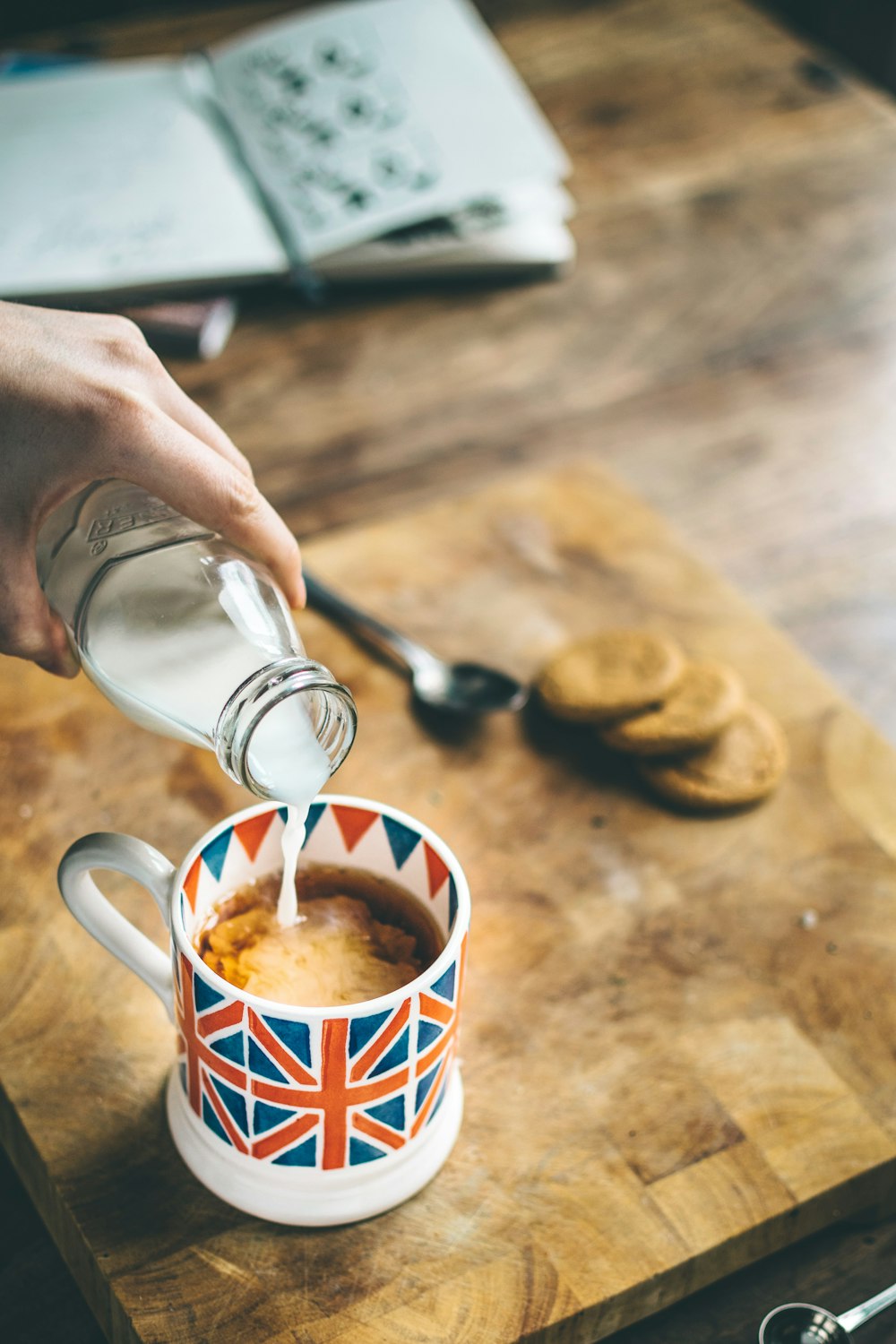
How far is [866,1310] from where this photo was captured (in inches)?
27.0

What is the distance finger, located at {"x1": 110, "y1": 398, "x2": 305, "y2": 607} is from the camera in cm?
66

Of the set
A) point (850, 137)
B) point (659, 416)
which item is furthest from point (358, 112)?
point (850, 137)

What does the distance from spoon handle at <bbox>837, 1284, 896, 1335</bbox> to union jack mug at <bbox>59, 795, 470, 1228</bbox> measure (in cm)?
22

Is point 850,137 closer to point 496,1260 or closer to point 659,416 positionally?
point 659,416

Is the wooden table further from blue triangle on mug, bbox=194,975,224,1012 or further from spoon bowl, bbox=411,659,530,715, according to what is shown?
blue triangle on mug, bbox=194,975,224,1012

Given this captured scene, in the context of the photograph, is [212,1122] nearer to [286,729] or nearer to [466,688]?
[286,729]

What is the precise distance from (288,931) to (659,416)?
0.83m

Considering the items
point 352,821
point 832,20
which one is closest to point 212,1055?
point 352,821

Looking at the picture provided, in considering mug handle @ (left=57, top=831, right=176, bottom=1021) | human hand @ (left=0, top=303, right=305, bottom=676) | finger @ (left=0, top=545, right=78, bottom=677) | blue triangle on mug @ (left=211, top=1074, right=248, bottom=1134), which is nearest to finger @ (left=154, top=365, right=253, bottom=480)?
human hand @ (left=0, top=303, right=305, bottom=676)

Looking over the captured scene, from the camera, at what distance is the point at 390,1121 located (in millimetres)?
641

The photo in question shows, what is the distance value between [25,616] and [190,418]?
137mm

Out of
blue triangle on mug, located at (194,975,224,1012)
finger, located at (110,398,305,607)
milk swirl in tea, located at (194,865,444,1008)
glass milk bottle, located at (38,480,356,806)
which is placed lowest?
milk swirl in tea, located at (194,865,444,1008)

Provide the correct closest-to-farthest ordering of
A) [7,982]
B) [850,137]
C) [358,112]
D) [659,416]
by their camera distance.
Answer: [7,982] → [659,416] → [358,112] → [850,137]

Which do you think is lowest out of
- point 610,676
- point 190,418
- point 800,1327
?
point 800,1327
